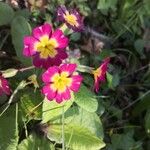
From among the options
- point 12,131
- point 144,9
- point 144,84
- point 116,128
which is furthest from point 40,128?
point 144,9

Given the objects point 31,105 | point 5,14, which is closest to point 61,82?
point 31,105

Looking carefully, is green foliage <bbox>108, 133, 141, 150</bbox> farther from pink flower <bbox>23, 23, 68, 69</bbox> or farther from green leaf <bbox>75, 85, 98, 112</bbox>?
pink flower <bbox>23, 23, 68, 69</bbox>

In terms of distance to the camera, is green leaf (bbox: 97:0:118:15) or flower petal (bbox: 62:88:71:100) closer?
flower petal (bbox: 62:88:71:100)

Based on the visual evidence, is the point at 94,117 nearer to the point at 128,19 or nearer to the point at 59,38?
the point at 59,38

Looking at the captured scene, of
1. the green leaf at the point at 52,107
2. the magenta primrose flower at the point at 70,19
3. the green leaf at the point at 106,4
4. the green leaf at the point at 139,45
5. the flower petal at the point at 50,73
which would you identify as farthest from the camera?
the green leaf at the point at 139,45

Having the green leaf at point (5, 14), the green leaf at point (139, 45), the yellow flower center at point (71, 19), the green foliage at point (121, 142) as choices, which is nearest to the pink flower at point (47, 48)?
the yellow flower center at point (71, 19)

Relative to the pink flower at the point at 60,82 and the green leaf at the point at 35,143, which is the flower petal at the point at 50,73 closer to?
the pink flower at the point at 60,82

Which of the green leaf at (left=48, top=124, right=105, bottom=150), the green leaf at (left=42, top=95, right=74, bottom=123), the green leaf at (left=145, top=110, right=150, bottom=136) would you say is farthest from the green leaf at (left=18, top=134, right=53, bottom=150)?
the green leaf at (left=145, top=110, right=150, bottom=136)
